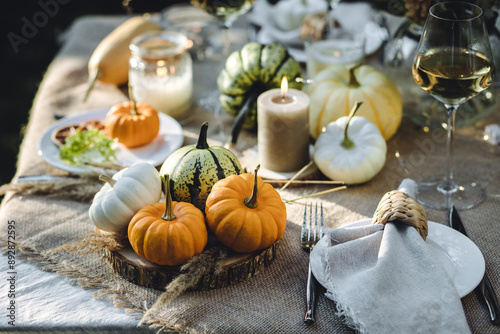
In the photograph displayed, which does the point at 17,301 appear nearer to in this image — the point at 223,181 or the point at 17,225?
the point at 17,225

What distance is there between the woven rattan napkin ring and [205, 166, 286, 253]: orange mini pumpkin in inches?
7.3

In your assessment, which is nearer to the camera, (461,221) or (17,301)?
(17,301)

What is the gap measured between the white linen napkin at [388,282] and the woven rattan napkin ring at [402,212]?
1cm

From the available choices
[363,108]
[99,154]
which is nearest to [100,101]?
[99,154]

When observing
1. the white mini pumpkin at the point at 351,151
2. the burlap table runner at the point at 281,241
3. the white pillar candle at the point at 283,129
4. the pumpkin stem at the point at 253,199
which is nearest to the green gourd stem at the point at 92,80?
the burlap table runner at the point at 281,241

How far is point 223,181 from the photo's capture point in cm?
100

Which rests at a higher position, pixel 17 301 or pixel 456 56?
pixel 456 56

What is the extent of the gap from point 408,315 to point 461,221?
37cm

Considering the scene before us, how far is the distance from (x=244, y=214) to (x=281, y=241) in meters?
0.17

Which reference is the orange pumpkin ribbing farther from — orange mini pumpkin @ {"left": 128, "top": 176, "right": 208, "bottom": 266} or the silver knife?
the silver knife

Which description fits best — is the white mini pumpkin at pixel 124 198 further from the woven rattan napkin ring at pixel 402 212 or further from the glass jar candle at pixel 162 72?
the glass jar candle at pixel 162 72

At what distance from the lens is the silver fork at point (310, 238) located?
2.90ft

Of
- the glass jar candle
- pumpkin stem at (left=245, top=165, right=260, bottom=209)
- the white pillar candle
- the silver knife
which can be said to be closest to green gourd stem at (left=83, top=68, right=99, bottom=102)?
the glass jar candle

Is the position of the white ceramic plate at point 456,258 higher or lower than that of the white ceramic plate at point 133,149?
higher
